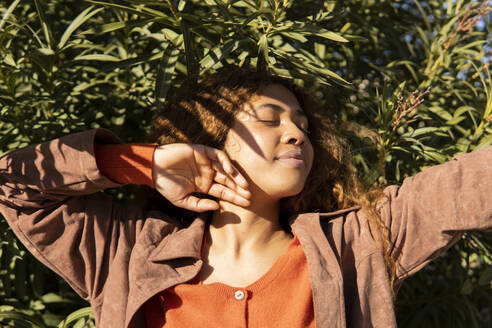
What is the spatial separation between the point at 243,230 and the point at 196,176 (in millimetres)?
220


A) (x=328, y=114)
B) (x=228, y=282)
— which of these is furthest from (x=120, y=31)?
(x=228, y=282)

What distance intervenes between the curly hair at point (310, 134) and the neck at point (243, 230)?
0.45ft

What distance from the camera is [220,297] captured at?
4.86 feet

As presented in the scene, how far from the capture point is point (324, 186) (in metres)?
1.82

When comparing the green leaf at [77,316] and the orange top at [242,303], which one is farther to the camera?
the green leaf at [77,316]

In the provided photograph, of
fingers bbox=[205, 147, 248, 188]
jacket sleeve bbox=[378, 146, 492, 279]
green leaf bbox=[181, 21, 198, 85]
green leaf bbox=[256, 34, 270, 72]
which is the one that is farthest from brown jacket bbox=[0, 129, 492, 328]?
green leaf bbox=[256, 34, 270, 72]

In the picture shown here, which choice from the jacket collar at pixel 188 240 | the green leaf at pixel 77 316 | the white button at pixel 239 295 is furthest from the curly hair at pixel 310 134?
the green leaf at pixel 77 316

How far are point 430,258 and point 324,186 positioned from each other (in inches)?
17.9

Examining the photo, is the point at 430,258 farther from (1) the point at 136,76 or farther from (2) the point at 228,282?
(1) the point at 136,76

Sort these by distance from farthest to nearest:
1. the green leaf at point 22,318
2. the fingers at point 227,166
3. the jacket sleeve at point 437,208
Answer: the green leaf at point 22,318 → the fingers at point 227,166 → the jacket sleeve at point 437,208

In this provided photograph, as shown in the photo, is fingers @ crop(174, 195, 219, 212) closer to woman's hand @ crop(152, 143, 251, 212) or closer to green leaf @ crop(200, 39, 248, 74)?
woman's hand @ crop(152, 143, 251, 212)

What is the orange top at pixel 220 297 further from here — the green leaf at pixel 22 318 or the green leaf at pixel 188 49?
the green leaf at pixel 22 318

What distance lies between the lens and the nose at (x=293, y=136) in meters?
1.54

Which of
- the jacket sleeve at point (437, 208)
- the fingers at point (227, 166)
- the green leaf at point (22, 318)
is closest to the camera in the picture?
the jacket sleeve at point (437, 208)
